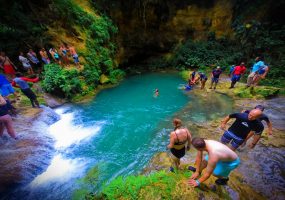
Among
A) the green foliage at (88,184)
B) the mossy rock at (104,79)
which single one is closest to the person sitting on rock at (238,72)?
the mossy rock at (104,79)

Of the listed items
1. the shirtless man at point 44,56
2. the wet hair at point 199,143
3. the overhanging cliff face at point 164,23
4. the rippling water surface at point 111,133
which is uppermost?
the overhanging cliff face at point 164,23

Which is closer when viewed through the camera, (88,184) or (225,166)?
(225,166)

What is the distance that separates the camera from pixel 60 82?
1273 centimetres

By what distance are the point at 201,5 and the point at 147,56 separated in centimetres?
956

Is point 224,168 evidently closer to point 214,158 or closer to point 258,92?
point 214,158

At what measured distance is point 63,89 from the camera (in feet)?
41.5

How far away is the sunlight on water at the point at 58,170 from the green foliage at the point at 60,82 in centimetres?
645

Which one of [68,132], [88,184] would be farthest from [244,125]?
[68,132]

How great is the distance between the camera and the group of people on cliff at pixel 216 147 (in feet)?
12.1

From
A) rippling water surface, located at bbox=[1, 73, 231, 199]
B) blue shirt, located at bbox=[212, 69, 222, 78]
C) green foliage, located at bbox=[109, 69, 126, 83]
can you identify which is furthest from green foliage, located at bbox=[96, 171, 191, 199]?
green foliage, located at bbox=[109, 69, 126, 83]

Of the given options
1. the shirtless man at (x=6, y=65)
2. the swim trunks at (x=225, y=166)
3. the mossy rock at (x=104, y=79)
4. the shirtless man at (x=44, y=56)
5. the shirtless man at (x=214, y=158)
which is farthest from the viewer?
the mossy rock at (x=104, y=79)

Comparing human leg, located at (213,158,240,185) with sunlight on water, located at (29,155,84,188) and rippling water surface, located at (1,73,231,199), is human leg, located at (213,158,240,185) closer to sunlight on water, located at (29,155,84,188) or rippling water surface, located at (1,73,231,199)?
rippling water surface, located at (1,73,231,199)

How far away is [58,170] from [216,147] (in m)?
5.66

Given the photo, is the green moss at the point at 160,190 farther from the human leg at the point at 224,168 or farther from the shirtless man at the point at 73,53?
the shirtless man at the point at 73,53
